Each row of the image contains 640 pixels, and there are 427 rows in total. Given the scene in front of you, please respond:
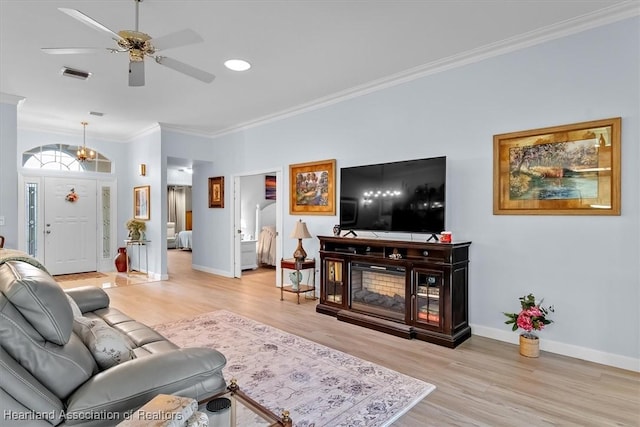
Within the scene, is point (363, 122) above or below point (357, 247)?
above

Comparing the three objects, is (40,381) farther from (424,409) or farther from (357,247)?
(357,247)

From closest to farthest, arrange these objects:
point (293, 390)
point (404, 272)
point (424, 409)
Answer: point (424, 409), point (293, 390), point (404, 272)

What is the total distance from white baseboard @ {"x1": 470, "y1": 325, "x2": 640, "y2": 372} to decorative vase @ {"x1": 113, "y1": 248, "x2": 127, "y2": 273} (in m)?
6.75

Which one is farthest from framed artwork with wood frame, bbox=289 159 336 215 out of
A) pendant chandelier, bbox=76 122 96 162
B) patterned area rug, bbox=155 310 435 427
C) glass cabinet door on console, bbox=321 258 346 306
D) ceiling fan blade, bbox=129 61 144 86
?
pendant chandelier, bbox=76 122 96 162

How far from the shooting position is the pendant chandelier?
6.59m

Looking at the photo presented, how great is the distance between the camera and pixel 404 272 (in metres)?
3.71

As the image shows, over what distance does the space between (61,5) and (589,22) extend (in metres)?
4.32

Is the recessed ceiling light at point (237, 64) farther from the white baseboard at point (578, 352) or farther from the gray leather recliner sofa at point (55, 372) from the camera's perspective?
the white baseboard at point (578, 352)

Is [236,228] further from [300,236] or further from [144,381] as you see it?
[144,381]

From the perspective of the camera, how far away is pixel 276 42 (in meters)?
3.40

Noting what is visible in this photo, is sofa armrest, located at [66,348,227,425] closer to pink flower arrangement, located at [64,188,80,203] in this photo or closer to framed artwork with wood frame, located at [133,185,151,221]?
framed artwork with wood frame, located at [133,185,151,221]

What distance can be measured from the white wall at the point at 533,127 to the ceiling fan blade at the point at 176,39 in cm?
254

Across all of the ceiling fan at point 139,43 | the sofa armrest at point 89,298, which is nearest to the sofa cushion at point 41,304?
the sofa armrest at point 89,298

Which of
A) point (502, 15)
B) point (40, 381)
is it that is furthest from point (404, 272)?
point (40, 381)
